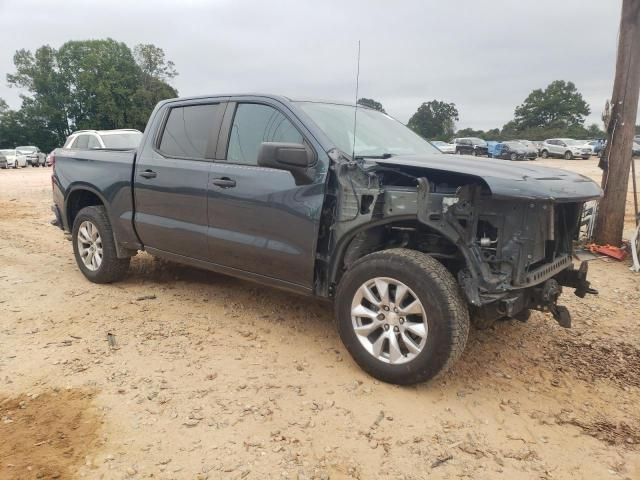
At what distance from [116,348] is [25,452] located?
1.21 meters

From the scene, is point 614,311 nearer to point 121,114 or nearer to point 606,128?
point 606,128

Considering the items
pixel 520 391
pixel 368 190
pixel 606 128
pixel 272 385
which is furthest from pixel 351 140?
pixel 606 128

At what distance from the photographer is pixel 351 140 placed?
368 cm

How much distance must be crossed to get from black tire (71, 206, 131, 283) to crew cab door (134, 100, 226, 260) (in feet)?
1.60

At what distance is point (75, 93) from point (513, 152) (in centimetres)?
4761

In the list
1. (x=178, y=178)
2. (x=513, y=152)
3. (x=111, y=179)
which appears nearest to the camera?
(x=178, y=178)

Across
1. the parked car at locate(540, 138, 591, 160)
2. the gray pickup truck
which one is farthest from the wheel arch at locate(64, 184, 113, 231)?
the parked car at locate(540, 138, 591, 160)

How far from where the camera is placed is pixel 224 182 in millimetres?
3893

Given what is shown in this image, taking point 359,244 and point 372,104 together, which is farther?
point 372,104

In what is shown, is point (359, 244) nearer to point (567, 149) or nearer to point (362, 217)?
point (362, 217)

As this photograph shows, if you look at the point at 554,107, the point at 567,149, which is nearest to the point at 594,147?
the point at 567,149

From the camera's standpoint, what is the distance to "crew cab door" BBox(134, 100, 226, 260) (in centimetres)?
412

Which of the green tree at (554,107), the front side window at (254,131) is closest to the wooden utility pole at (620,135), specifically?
the front side window at (254,131)

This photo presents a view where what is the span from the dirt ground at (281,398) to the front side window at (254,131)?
137cm
